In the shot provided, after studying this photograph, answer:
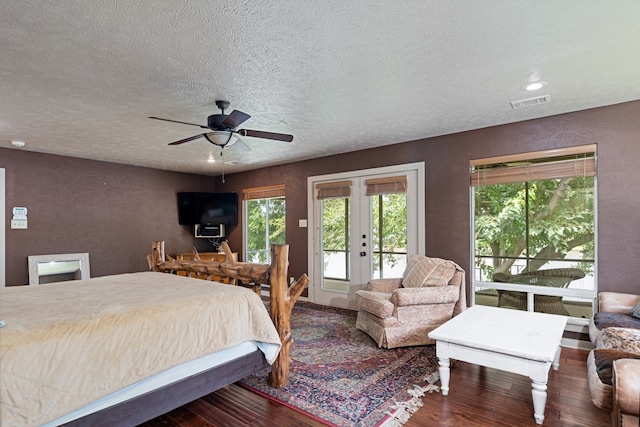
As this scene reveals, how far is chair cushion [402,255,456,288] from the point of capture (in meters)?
3.72

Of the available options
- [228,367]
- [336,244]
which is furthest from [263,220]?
[228,367]

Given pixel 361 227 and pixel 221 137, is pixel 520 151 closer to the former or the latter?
pixel 361 227

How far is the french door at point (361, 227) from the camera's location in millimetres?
4629

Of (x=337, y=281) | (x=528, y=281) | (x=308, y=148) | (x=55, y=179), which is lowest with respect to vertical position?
(x=337, y=281)

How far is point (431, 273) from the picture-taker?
3752 millimetres

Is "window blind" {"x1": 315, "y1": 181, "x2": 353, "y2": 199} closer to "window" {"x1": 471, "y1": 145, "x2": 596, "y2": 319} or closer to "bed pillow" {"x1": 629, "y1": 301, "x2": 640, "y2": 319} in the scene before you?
"window" {"x1": 471, "y1": 145, "x2": 596, "y2": 319}

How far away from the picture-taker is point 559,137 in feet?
11.6

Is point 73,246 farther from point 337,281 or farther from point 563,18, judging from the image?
point 563,18

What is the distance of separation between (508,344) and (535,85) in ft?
6.73

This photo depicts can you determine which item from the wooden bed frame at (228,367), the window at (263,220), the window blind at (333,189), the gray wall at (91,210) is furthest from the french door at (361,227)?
the gray wall at (91,210)

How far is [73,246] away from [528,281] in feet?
21.0

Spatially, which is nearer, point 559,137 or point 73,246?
point 559,137

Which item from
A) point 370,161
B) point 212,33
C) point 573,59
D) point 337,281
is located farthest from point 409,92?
point 337,281

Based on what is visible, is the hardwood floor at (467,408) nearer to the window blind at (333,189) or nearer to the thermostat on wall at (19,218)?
the window blind at (333,189)
